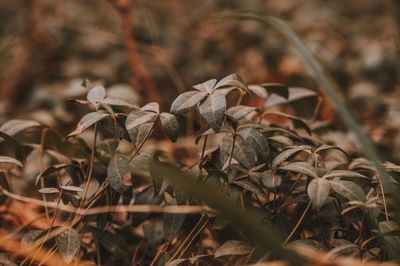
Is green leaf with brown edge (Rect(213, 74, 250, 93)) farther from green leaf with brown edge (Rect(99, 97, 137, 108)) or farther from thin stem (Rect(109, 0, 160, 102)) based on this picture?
thin stem (Rect(109, 0, 160, 102))

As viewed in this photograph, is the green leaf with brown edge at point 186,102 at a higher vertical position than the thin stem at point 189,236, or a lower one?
higher

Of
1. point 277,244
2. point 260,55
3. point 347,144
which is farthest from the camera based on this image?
point 260,55

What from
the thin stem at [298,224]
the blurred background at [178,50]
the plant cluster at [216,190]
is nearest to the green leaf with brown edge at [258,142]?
the plant cluster at [216,190]

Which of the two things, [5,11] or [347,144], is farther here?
[5,11]

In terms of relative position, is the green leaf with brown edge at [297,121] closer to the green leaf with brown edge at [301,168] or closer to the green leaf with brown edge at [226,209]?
the green leaf with brown edge at [301,168]

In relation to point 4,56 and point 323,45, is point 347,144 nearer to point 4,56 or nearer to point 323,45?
point 4,56

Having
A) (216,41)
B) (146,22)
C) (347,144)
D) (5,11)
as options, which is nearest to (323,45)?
(216,41)

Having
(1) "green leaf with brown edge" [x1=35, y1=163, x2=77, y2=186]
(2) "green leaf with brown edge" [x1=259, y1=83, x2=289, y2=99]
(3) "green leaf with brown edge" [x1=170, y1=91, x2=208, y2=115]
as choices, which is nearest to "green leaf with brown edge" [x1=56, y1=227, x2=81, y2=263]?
(1) "green leaf with brown edge" [x1=35, y1=163, x2=77, y2=186]
